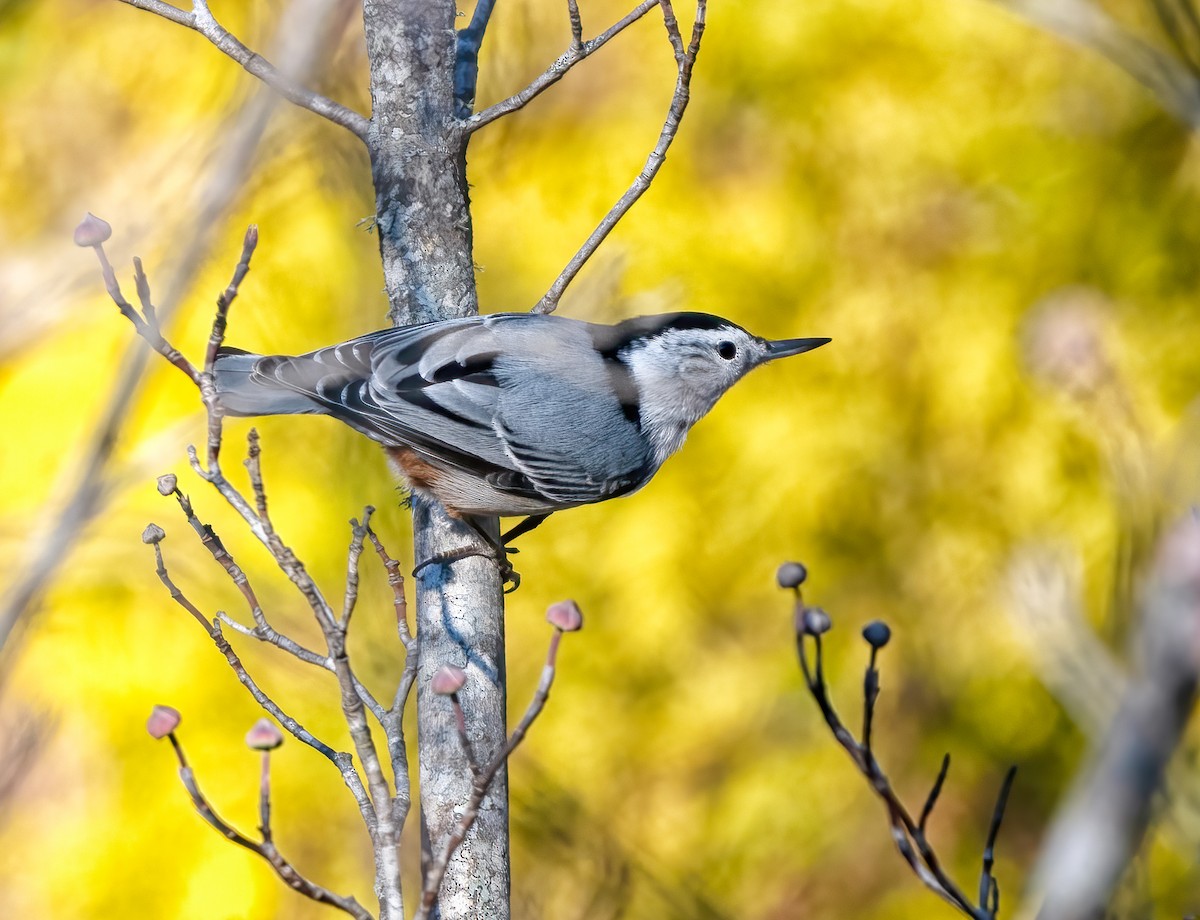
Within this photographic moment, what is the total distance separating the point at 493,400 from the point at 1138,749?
160 cm

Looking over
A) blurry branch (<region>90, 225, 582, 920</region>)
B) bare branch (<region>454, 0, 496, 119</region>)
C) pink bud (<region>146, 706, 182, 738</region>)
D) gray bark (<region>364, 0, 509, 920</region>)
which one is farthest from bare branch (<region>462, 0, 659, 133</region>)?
pink bud (<region>146, 706, 182, 738</region>)

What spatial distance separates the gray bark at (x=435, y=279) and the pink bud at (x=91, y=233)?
2.79 feet

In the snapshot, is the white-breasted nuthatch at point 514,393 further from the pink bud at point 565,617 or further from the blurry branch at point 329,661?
the pink bud at point 565,617

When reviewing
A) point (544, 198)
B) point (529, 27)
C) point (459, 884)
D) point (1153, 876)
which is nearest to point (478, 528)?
point (459, 884)

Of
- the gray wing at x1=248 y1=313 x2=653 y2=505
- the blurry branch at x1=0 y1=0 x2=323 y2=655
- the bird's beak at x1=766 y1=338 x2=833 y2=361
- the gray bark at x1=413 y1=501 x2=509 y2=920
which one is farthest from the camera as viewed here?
the bird's beak at x1=766 y1=338 x2=833 y2=361

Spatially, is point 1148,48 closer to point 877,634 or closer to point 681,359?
point 877,634

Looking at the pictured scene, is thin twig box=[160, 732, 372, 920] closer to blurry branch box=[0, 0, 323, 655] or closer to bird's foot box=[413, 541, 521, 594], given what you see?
blurry branch box=[0, 0, 323, 655]

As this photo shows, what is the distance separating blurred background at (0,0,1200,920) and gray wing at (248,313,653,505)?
0.19 metres

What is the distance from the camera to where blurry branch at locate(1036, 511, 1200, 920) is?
1.67 feet

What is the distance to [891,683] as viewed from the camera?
2.31 meters

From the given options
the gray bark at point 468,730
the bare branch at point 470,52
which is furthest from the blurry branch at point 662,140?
the gray bark at point 468,730

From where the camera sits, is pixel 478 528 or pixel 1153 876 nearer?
pixel 478 528

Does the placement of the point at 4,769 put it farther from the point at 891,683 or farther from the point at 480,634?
the point at 891,683

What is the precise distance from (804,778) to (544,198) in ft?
4.24
